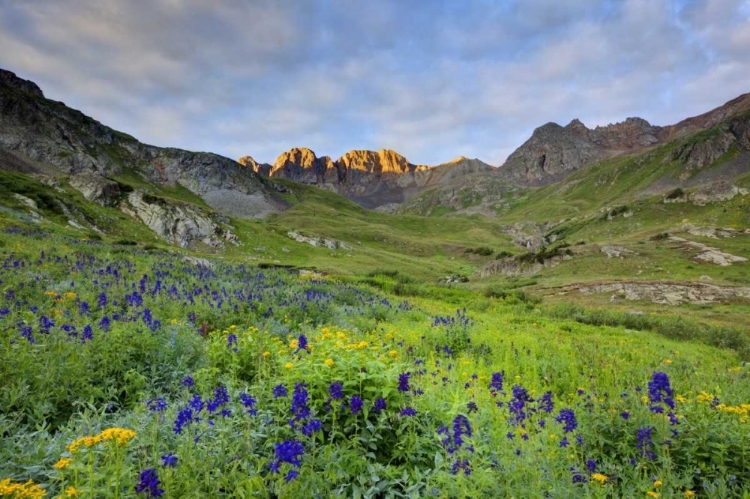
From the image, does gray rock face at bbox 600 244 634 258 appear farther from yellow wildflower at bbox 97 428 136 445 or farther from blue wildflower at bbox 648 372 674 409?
yellow wildflower at bbox 97 428 136 445

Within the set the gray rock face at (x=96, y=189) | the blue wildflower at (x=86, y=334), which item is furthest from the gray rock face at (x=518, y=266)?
the gray rock face at (x=96, y=189)

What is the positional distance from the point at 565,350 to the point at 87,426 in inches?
472

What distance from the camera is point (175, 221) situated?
6619cm

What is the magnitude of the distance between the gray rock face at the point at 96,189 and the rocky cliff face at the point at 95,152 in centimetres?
4922

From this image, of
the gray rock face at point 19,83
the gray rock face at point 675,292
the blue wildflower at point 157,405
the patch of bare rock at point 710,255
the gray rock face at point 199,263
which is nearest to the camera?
the blue wildflower at point 157,405

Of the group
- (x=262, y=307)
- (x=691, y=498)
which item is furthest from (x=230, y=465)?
(x=262, y=307)

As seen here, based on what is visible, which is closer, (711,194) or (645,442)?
(645,442)

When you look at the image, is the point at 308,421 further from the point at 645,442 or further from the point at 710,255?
the point at 710,255

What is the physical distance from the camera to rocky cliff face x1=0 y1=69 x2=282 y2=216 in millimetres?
104625

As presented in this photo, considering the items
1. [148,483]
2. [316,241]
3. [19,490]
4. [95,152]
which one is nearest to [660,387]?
[148,483]

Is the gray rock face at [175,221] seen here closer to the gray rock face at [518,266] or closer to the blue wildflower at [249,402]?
the gray rock face at [518,266]

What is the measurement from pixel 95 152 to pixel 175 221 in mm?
84610

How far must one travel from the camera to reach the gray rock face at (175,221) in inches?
2509

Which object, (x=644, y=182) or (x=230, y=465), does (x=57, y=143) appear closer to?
(x=230, y=465)
